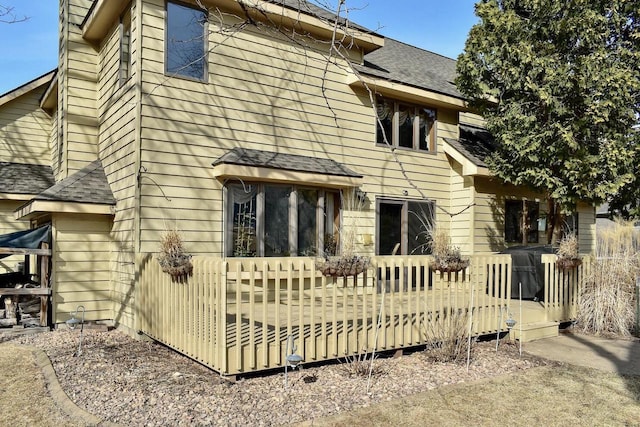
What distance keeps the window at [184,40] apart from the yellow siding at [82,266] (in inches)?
117

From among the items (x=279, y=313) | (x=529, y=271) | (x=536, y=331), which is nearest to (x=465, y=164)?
(x=529, y=271)

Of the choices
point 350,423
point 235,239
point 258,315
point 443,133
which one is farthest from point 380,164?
point 350,423

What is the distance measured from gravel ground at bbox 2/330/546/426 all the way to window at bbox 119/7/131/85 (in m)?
4.49

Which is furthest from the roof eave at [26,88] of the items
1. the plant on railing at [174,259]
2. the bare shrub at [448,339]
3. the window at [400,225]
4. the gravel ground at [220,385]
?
the bare shrub at [448,339]

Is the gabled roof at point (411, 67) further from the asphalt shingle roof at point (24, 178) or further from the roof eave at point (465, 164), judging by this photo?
the asphalt shingle roof at point (24, 178)

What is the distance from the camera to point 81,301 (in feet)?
26.0

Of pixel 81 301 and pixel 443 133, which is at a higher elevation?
pixel 443 133

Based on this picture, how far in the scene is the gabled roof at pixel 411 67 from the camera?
10.4 metres

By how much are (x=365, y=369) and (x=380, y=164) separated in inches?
225

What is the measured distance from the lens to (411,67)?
12117 mm

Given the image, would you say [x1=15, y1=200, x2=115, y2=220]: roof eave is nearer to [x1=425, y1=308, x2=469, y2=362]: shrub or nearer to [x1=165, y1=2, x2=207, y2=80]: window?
[x1=165, y1=2, x2=207, y2=80]: window

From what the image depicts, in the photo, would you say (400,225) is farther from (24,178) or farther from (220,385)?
(24,178)

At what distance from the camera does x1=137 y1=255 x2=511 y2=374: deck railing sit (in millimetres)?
4773

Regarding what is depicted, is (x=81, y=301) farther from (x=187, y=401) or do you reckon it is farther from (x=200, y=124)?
(x=187, y=401)
